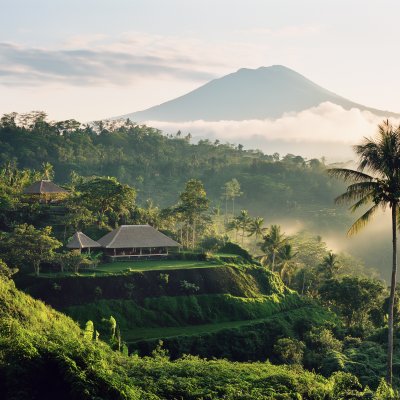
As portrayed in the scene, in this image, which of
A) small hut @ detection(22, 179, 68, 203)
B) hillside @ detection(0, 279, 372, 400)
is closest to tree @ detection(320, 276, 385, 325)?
hillside @ detection(0, 279, 372, 400)

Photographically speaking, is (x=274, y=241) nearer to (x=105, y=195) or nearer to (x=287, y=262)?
(x=287, y=262)

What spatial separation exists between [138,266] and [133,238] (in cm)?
350

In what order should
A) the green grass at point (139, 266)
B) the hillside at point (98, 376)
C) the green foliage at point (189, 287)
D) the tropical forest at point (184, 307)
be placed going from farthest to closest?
the green foliage at point (189, 287), the green grass at point (139, 266), the tropical forest at point (184, 307), the hillside at point (98, 376)

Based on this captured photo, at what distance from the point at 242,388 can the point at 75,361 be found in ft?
15.1

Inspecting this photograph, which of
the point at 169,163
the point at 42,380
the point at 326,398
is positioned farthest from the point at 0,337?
the point at 169,163

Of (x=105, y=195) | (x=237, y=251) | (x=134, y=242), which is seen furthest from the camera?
(x=105, y=195)

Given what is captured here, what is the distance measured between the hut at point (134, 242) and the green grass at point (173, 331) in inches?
355

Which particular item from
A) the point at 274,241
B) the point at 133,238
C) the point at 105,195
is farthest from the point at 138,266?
the point at 274,241

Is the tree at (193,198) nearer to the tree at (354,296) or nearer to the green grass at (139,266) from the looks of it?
the green grass at (139,266)

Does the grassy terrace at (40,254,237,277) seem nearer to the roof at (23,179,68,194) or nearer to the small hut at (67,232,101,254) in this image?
the small hut at (67,232,101,254)

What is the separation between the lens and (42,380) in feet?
29.7

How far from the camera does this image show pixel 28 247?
23953 millimetres

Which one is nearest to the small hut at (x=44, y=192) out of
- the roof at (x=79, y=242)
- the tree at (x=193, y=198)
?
the roof at (x=79, y=242)

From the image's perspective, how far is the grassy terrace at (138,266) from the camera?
25.2 metres
